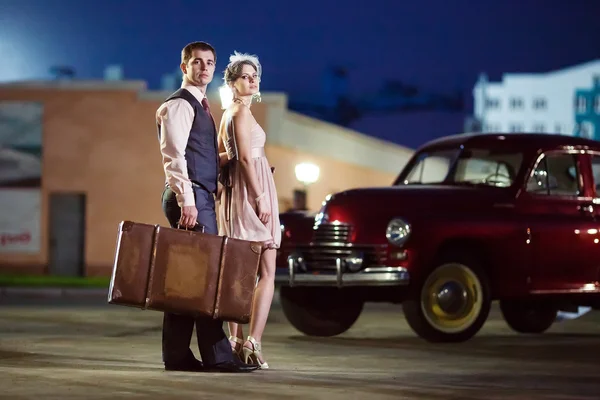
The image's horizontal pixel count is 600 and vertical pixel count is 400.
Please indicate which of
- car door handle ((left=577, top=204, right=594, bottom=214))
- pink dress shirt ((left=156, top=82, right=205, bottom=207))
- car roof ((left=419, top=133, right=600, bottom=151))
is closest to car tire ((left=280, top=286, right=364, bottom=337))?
car roof ((left=419, top=133, right=600, bottom=151))

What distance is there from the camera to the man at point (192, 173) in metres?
9.08

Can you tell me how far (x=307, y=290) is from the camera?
46.1 ft

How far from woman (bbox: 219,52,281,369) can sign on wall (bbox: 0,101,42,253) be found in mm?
27250

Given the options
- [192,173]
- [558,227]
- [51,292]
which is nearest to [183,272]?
[192,173]

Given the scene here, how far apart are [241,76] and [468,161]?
4756 millimetres

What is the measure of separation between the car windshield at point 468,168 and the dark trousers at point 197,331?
5.18 meters

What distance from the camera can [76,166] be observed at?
37.1 meters

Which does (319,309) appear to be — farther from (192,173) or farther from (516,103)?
(516,103)

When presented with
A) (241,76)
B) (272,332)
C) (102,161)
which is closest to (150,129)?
(102,161)

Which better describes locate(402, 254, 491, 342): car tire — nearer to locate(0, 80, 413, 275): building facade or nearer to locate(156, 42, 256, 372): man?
locate(156, 42, 256, 372): man

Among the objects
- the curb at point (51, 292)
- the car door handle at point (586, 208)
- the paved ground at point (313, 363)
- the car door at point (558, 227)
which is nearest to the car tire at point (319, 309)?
the paved ground at point (313, 363)

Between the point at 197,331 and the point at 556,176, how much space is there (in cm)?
595

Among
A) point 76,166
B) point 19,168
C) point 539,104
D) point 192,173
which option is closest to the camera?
point 192,173

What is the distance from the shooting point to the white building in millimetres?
190875
